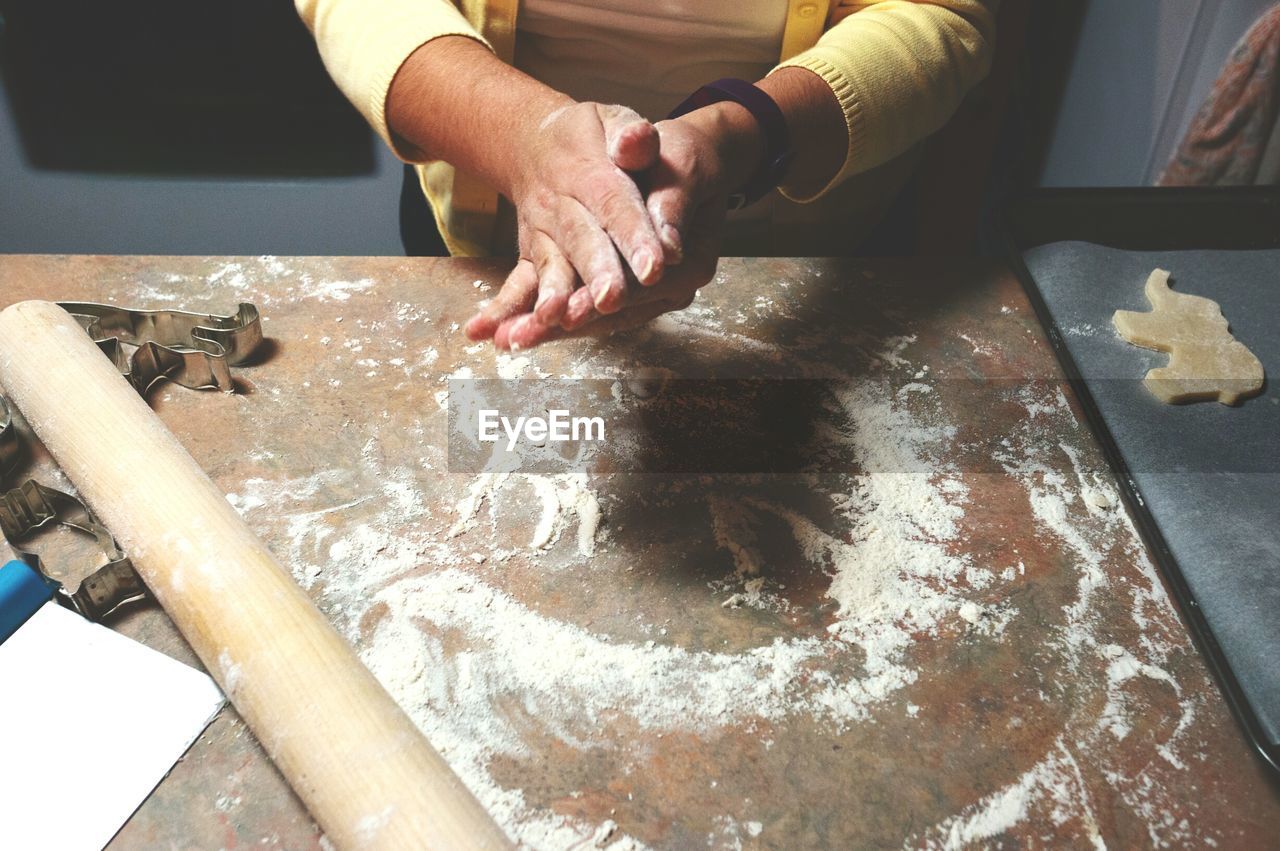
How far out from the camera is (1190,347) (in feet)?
3.79

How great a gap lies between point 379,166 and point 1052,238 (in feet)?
5.72

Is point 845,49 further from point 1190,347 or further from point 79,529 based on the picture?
point 79,529

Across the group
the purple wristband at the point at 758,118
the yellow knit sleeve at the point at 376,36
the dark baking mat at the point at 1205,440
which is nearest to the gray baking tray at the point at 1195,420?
the dark baking mat at the point at 1205,440

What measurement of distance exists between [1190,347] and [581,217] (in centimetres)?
84

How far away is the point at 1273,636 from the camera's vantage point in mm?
833

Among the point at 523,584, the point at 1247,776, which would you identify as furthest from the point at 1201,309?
the point at 523,584

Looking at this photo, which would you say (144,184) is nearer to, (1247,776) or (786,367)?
(786,367)

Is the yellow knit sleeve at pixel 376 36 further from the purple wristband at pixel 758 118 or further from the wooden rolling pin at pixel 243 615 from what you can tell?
the wooden rolling pin at pixel 243 615

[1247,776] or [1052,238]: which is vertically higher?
[1052,238]

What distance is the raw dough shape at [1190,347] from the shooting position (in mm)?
1111

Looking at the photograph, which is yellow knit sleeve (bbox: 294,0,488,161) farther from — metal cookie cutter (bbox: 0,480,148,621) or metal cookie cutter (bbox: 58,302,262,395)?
metal cookie cutter (bbox: 0,480,148,621)

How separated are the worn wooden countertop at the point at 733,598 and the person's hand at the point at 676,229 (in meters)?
0.18

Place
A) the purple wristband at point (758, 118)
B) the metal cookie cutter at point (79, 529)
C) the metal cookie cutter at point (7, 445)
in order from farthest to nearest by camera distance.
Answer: the purple wristband at point (758, 118)
the metal cookie cutter at point (7, 445)
the metal cookie cutter at point (79, 529)

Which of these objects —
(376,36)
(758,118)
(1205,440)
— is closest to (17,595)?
(376,36)
